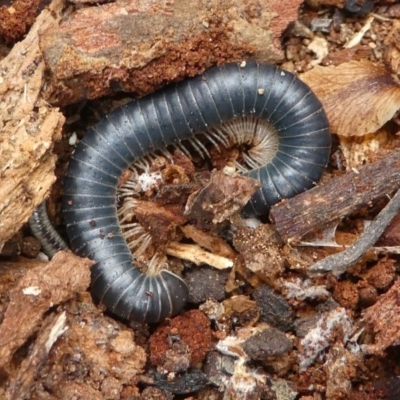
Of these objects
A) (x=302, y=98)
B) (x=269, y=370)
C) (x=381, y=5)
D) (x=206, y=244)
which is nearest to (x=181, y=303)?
(x=206, y=244)

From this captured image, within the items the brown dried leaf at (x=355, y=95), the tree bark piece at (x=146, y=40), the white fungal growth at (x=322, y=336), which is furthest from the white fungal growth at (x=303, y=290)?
the tree bark piece at (x=146, y=40)

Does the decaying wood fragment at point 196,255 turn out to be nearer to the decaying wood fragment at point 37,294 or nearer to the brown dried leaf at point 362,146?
the decaying wood fragment at point 37,294

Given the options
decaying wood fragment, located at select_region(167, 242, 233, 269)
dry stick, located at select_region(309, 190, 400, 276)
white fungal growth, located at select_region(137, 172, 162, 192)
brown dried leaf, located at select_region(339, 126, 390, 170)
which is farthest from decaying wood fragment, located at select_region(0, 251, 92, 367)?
brown dried leaf, located at select_region(339, 126, 390, 170)

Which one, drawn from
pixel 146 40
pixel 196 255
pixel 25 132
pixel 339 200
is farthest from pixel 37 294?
pixel 339 200

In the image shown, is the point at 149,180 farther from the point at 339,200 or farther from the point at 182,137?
the point at 339,200

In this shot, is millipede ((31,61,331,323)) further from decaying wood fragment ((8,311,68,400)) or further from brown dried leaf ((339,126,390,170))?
decaying wood fragment ((8,311,68,400))
